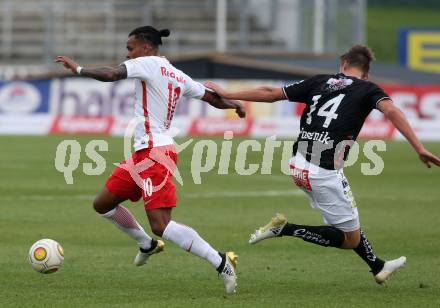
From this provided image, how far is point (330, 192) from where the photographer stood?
1020 centimetres

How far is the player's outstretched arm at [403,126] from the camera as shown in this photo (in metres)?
9.15

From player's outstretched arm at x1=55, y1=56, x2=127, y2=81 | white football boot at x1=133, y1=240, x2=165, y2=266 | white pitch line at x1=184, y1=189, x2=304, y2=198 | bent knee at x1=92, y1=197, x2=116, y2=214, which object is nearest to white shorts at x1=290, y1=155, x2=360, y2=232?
white football boot at x1=133, y1=240, x2=165, y2=266

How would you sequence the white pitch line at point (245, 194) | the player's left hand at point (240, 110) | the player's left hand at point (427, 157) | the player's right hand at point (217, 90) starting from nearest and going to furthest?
the player's left hand at point (427, 157)
the player's right hand at point (217, 90)
the player's left hand at point (240, 110)
the white pitch line at point (245, 194)

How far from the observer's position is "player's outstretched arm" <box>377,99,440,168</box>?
915 cm

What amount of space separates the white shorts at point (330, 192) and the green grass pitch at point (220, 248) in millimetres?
623

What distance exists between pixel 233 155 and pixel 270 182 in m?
4.94

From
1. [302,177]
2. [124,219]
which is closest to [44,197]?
[124,219]

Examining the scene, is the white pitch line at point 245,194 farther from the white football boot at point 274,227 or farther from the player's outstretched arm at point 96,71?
the player's outstretched arm at point 96,71

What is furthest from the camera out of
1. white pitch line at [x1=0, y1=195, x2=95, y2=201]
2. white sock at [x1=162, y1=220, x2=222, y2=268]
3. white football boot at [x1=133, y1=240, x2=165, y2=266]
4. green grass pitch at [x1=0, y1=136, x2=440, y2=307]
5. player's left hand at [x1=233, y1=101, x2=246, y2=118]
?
white pitch line at [x1=0, y1=195, x2=95, y2=201]

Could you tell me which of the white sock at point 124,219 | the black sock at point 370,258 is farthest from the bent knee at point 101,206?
the black sock at point 370,258

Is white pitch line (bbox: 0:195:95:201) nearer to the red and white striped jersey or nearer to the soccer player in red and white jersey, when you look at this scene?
the soccer player in red and white jersey

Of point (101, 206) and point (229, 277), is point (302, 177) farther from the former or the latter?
point (101, 206)

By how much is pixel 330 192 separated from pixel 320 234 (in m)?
0.45

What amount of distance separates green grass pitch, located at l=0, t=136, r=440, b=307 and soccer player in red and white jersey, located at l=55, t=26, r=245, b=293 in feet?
1.43
